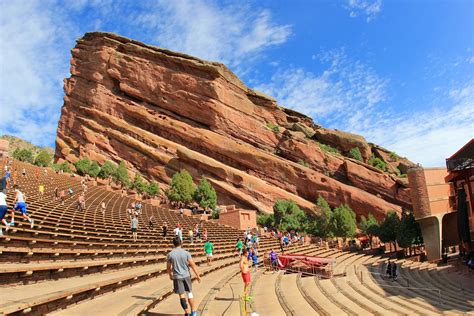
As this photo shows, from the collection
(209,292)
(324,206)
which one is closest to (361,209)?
(324,206)

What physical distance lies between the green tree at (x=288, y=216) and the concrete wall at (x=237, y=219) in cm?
731

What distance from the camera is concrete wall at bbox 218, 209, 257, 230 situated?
39.2m

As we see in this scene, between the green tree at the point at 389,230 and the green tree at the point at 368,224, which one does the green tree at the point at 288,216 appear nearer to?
the green tree at the point at 368,224

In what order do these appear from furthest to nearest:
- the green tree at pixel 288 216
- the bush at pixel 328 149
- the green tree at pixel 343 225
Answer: the bush at pixel 328 149
the green tree at pixel 288 216
the green tree at pixel 343 225

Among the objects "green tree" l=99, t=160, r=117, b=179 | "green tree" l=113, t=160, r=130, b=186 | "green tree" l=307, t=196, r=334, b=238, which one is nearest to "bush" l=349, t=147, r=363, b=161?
"green tree" l=307, t=196, r=334, b=238

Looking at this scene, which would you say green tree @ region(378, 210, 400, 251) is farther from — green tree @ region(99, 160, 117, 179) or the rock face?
green tree @ region(99, 160, 117, 179)

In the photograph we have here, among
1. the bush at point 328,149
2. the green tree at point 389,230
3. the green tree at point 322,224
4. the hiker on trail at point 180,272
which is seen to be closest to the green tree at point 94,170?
the green tree at point 322,224

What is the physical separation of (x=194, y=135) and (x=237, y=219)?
74.6ft

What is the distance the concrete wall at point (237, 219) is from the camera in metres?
39.2

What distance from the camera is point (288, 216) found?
48.0m

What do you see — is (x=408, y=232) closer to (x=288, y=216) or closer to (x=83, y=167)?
(x=288, y=216)

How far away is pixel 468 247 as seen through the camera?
29.3m

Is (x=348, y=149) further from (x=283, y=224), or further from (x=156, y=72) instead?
(x=156, y=72)

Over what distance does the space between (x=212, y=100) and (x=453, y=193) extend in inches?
1474
